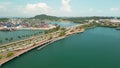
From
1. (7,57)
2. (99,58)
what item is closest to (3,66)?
(7,57)

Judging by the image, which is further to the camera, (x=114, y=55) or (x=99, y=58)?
(x=114, y=55)

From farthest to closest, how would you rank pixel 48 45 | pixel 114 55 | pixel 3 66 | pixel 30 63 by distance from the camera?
pixel 48 45, pixel 114 55, pixel 30 63, pixel 3 66

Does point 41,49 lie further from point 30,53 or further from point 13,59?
point 13,59

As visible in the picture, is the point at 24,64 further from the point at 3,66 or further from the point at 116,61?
the point at 116,61

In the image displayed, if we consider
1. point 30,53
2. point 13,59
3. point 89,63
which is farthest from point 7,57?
point 89,63

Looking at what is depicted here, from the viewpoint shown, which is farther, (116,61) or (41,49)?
(41,49)

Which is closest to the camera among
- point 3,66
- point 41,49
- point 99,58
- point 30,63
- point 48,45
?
point 3,66

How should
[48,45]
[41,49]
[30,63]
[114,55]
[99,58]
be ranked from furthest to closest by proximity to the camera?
[48,45]
[41,49]
[114,55]
[99,58]
[30,63]

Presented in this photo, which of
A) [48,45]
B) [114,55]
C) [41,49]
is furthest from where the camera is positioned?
[48,45]
